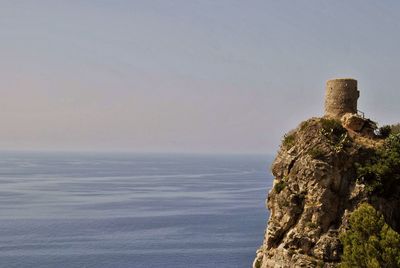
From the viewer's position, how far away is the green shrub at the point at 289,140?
4390 cm

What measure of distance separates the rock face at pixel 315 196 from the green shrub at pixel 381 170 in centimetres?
67

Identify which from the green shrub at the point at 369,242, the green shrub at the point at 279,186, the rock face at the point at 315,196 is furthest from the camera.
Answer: the green shrub at the point at 279,186

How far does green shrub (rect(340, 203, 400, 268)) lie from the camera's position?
32875 mm

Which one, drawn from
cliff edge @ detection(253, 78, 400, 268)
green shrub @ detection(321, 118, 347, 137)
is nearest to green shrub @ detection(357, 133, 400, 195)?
cliff edge @ detection(253, 78, 400, 268)

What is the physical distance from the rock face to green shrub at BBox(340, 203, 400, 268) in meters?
2.95

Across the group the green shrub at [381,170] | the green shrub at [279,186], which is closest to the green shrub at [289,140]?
the green shrub at [279,186]

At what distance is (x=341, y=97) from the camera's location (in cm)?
4397

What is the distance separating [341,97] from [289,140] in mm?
5720

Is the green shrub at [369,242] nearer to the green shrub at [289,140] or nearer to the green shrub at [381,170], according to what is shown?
the green shrub at [381,170]

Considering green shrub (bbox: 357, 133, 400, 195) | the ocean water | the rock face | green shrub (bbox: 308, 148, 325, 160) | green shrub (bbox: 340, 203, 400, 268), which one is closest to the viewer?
green shrub (bbox: 340, 203, 400, 268)

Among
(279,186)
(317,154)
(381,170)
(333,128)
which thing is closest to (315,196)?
(317,154)

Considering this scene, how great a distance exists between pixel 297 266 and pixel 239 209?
122m

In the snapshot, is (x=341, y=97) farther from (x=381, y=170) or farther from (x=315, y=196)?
(x=315, y=196)

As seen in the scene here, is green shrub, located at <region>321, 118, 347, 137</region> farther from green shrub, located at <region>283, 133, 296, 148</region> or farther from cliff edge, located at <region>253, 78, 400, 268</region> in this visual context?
green shrub, located at <region>283, 133, 296, 148</region>
